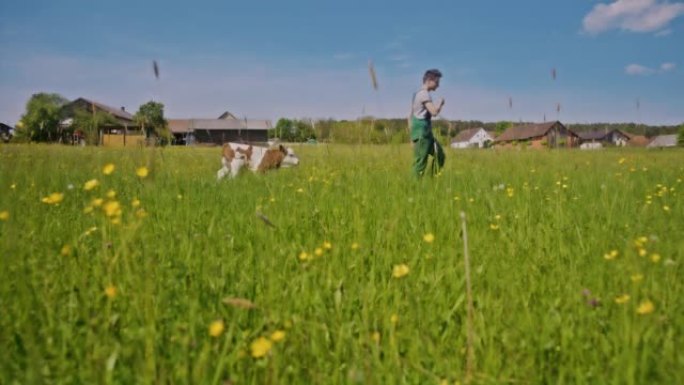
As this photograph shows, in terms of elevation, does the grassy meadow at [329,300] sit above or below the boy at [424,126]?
below

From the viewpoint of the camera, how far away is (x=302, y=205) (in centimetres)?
357

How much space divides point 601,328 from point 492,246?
866 mm

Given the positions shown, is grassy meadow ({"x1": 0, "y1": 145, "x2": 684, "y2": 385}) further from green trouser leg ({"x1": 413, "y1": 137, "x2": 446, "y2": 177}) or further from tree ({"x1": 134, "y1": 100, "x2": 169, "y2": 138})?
green trouser leg ({"x1": 413, "y1": 137, "x2": 446, "y2": 177})

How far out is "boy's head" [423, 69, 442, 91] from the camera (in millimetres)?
6043

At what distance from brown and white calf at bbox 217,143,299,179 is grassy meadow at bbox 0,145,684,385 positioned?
5.33 m

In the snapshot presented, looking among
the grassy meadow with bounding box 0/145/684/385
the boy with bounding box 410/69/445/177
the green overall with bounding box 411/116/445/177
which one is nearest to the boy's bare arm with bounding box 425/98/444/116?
the boy with bounding box 410/69/445/177

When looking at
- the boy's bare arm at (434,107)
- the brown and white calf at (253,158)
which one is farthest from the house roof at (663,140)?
the boy's bare arm at (434,107)

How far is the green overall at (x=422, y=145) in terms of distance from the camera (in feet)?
19.7

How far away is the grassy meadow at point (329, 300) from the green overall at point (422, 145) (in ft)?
9.50

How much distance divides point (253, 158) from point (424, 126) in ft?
13.2

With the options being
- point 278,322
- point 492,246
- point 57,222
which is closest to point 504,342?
point 278,322

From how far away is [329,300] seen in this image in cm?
180

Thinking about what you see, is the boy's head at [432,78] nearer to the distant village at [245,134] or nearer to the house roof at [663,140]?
the distant village at [245,134]

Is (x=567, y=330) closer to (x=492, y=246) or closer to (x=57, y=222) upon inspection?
(x=492, y=246)
